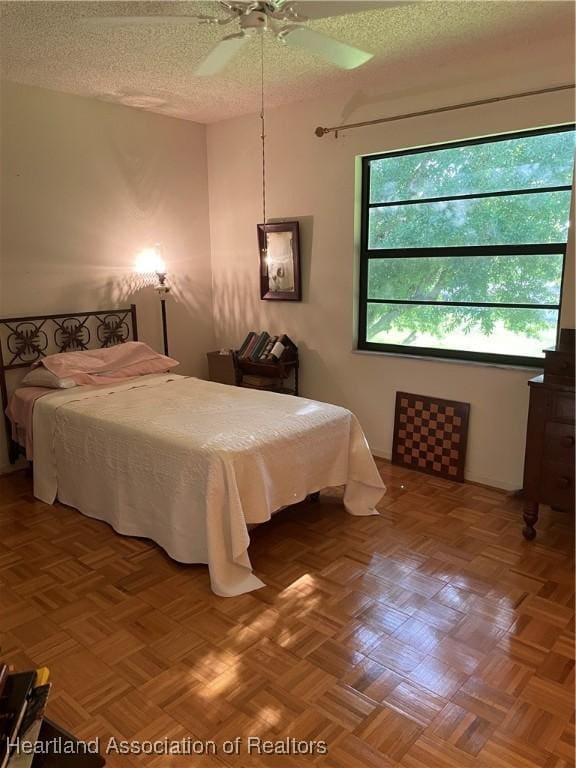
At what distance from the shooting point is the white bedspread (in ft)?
8.17

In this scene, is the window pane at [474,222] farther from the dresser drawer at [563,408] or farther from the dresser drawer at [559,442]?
the dresser drawer at [559,442]

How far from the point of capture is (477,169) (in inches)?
137

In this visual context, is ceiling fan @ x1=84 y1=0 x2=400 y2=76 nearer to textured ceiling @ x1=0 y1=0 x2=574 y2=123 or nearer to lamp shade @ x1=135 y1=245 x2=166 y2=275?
textured ceiling @ x1=0 y1=0 x2=574 y2=123

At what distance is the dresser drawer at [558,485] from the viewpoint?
8.93ft

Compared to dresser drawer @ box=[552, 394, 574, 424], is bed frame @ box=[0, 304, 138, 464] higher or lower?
higher

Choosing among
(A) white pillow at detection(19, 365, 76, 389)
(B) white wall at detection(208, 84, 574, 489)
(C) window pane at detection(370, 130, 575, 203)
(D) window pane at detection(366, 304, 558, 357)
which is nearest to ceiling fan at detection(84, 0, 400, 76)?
(B) white wall at detection(208, 84, 574, 489)

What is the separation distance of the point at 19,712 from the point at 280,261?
3762 mm

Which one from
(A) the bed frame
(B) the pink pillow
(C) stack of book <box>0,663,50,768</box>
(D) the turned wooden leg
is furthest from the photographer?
(A) the bed frame

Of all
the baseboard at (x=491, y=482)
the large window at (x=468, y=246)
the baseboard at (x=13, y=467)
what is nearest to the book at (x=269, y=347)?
the large window at (x=468, y=246)

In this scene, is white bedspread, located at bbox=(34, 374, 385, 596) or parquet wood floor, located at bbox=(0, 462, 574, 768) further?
white bedspread, located at bbox=(34, 374, 385, 596)

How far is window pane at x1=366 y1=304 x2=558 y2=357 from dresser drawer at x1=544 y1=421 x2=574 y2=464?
2.57ft

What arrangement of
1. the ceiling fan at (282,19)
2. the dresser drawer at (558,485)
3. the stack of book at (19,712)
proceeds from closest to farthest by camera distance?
the stack of book at (19,712) < the ceiling fan at (282,19) < the dresser drawer at (558,485)

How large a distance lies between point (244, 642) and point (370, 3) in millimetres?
2554

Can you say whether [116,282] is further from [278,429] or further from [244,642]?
[244,642]
